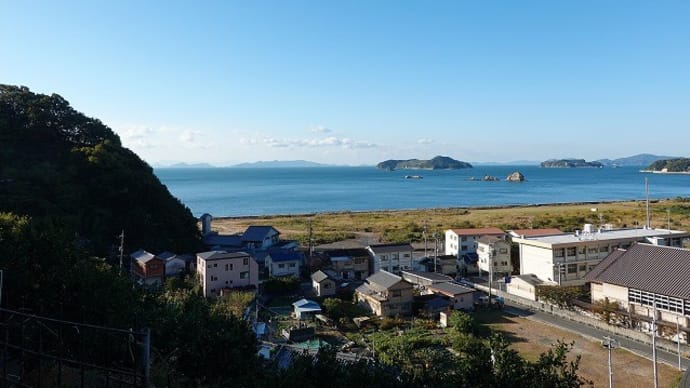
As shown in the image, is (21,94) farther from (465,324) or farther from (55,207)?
(465,324)

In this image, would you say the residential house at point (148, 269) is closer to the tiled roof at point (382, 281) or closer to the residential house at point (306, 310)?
the residential house at point (306, 310)

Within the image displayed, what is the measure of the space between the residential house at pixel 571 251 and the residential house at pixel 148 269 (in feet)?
73.2

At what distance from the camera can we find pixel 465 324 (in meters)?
18.8

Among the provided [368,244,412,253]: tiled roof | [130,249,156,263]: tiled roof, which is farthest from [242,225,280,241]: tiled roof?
[368,244,412,253]: tiled roof

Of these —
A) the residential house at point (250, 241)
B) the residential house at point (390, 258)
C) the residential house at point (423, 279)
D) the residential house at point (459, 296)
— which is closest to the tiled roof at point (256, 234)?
the residential house at point (250, 241)

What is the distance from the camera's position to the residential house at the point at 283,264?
28953 mm

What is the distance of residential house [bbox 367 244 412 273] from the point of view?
30.5 metres

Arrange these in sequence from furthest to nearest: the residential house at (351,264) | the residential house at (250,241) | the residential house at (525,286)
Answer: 1. the residential house at (250,241)
2. the residential house at (351,264)
3. the residential house at (525,286)

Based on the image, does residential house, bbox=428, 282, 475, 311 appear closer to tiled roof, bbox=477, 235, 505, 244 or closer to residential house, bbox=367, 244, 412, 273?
residential house, bbox=367, 244, 412, 273

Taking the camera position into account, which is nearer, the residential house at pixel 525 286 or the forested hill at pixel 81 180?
the residential house at pixel 525 286

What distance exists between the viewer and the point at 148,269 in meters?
26.5

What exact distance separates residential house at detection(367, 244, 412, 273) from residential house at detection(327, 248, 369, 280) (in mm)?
481

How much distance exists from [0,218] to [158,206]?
24124 millimetres

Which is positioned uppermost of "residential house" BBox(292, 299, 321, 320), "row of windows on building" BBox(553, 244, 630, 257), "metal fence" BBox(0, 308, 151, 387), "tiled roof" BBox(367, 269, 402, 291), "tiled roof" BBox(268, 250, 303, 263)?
"metal fence" BBox(0, 308, 151, 387)
